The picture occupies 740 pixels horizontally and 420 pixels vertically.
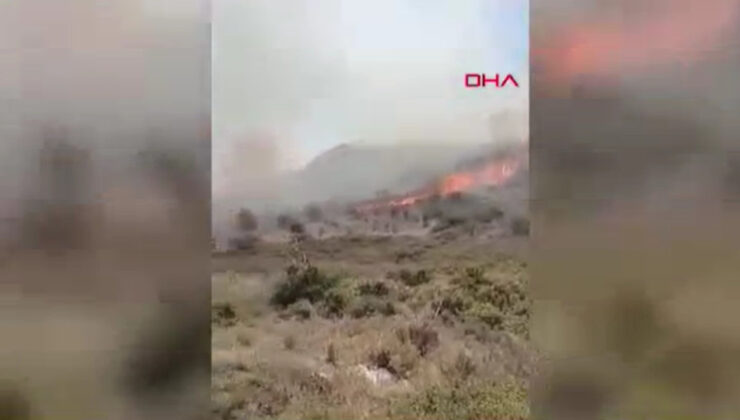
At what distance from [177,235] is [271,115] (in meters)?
0.28

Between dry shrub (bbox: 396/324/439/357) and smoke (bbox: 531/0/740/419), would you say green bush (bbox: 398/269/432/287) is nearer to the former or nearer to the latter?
dry shrub (bbox: 396/324/439/357)

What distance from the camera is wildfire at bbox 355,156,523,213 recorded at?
1954mm

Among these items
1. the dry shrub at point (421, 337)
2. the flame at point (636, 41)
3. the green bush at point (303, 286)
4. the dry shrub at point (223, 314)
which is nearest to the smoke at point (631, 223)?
the flame at point (636, 41)

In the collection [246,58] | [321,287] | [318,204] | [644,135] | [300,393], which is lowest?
[300,393]

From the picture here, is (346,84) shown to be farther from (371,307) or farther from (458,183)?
(371,307)

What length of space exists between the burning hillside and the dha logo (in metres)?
0.13

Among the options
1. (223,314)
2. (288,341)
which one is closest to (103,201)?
(223,314)

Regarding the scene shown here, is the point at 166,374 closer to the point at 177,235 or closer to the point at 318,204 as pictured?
the point at 177,235

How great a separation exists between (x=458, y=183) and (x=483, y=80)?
0.64 feet

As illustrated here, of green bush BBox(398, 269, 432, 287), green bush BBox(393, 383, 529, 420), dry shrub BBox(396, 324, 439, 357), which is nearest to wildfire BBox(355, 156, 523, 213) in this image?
green bush BBox(398, 269, 432, 287)

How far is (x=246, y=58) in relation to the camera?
1946mm

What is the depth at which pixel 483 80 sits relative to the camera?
1.95 meters

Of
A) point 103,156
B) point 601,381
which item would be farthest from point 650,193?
point 103,156

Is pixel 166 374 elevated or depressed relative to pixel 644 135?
depressed
